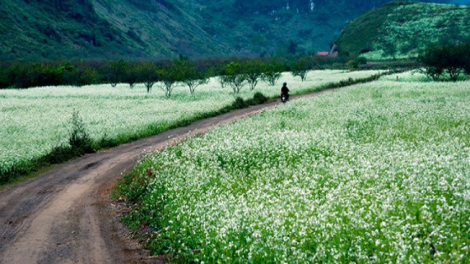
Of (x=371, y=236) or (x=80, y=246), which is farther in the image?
(x=80, y=246)

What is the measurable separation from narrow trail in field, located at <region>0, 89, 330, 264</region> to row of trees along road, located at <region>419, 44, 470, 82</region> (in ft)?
186

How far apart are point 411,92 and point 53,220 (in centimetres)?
3945

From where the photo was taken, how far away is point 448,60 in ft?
210

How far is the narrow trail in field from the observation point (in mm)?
10789

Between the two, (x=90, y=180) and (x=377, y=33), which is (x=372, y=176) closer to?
(x=90, y=180)

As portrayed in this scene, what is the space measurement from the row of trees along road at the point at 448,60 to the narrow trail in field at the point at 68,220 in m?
56.7

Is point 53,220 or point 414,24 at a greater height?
point 414,24

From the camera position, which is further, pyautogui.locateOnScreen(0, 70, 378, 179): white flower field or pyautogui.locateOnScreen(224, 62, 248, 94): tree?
pyautogui.locateOnScreen(224, 62, 248, 94): tree

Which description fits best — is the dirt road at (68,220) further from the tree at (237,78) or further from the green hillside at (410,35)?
the green hillside at (410,35)

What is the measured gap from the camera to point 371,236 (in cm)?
862

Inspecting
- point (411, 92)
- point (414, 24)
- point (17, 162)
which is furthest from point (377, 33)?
point (17, 162)

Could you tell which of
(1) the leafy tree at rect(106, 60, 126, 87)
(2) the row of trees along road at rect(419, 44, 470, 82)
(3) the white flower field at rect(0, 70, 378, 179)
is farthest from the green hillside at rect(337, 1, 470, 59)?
(3) the white flower field at rect(0, 70, 378, 179)

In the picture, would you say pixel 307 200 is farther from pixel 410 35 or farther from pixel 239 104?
pixel 410 35

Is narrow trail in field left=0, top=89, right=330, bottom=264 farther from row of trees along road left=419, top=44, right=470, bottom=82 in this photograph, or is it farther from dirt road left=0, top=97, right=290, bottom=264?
row of trees along road left=419, top=44, right=470, bottom=82
